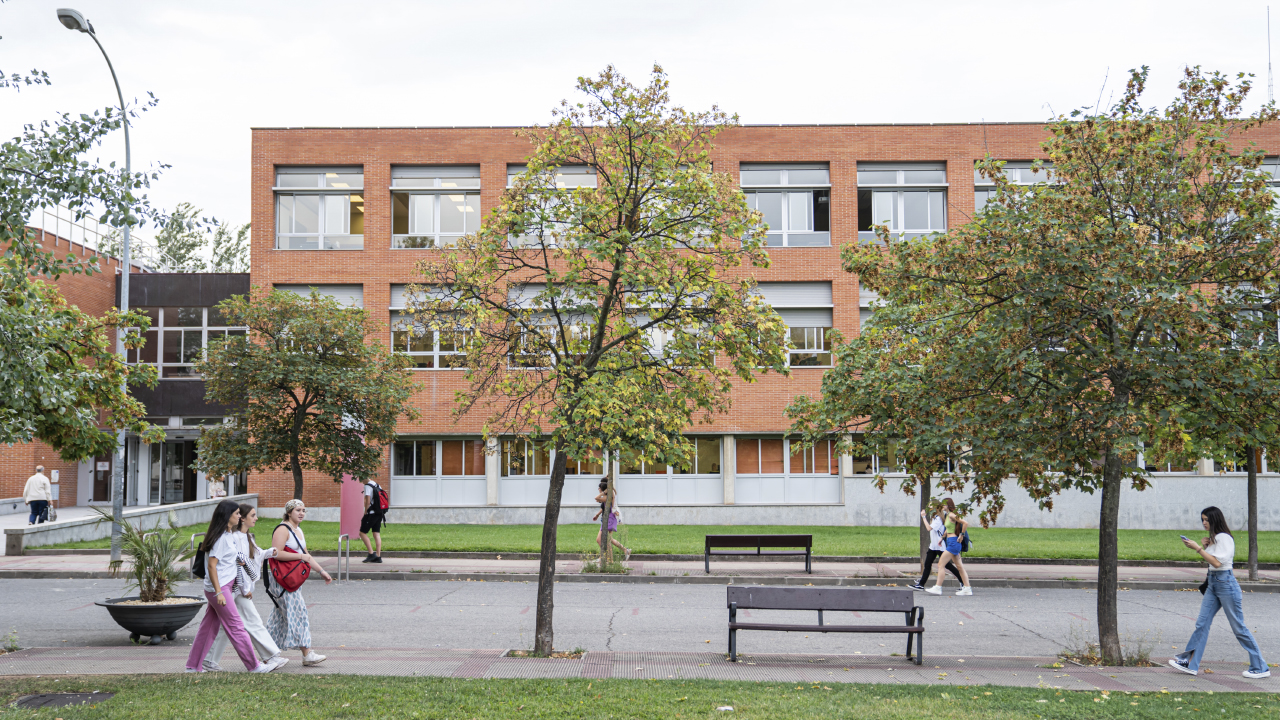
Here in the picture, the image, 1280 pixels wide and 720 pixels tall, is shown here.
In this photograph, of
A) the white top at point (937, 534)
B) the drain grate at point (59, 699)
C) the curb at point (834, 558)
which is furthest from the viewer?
the curb at point (834, 558)

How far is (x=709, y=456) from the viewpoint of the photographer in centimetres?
2977

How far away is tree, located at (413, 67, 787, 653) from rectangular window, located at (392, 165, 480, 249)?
65.7 ft

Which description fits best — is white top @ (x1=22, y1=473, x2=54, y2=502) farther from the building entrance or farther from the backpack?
the backpack

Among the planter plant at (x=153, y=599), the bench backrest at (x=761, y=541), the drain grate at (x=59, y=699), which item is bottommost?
the bench backrest at (x=761, y=541)

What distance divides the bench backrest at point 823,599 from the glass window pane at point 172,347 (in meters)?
27.5

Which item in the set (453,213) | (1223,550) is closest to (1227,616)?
(1223,550)

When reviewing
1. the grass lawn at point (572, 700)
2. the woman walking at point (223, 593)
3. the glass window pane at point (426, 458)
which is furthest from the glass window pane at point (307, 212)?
the grass lawn at point (572, 700)

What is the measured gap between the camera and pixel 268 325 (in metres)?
18.9

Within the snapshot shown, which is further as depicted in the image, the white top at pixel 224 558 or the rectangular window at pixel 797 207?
the rectangular window at pixel 797 207

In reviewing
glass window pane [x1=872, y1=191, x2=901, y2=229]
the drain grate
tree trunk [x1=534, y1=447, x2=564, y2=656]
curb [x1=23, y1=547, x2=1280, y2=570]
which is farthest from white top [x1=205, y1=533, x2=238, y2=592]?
glass window pane [x1=872, y1=191, x2=901, y2=229]

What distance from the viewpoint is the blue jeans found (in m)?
8.70

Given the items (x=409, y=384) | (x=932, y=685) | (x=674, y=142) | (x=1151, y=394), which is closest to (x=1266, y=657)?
(x=1151, y=394)

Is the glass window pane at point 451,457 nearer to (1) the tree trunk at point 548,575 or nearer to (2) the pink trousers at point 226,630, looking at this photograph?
(1) the tree trunk at point 548,575

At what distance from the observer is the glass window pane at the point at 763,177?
98.6 feet
